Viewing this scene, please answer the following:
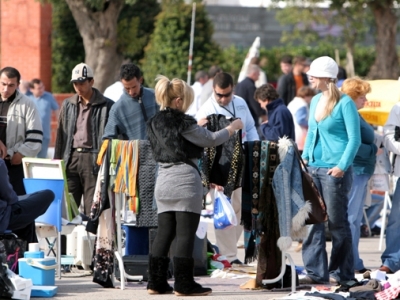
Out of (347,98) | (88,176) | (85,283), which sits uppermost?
(347,98)

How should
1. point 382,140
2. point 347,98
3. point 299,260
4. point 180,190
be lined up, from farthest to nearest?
point 299,260, point 382,140, point 347,98, point 180,190

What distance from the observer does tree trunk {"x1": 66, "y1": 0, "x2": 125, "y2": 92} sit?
24.2 metres

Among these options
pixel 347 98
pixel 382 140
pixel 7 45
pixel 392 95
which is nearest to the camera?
pixel 347 98

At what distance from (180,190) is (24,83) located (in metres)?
10.5

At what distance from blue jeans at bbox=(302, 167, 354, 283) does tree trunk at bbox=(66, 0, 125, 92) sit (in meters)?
15.5

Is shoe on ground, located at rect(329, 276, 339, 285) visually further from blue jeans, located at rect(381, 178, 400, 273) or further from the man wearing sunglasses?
the man wearing sunglasses

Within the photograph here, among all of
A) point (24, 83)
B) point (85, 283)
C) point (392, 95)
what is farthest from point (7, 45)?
point (85, 283)

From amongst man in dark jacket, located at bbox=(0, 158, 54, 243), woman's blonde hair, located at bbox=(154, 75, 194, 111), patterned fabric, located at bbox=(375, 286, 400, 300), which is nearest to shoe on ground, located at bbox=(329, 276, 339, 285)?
patterned fabric, located at bbox=(375, 286, 400, 300)

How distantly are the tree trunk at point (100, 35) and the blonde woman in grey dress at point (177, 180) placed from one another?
52.3 ft

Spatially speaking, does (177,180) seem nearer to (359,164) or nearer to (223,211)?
(223,211)

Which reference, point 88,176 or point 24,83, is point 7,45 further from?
point 88,176

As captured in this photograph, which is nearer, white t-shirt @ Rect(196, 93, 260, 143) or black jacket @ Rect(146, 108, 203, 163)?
black jacket @ Rect(146, 108, 203, 163)

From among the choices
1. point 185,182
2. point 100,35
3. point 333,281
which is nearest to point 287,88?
point 333,281

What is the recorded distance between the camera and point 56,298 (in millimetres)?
8359
